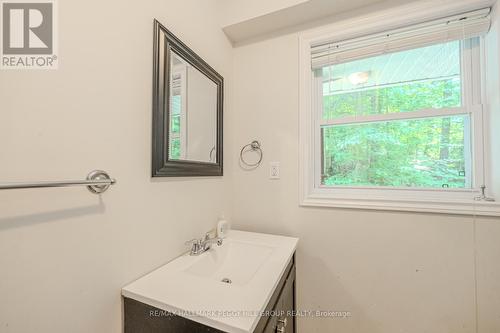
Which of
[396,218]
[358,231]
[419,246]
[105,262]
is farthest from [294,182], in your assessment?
[105,262]

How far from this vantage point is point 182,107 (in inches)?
39.0

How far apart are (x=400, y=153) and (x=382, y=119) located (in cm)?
23

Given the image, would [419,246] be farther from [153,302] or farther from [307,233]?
[153,302]

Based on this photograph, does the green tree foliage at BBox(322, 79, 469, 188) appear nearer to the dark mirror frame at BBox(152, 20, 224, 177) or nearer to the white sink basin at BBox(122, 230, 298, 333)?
the white sink basin at BBox(122, 230, 298, 333)

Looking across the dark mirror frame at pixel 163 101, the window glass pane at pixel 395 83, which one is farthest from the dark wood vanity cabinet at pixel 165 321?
the window glass pane at pixel 395 83

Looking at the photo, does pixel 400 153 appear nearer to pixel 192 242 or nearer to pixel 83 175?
pixel 192 242

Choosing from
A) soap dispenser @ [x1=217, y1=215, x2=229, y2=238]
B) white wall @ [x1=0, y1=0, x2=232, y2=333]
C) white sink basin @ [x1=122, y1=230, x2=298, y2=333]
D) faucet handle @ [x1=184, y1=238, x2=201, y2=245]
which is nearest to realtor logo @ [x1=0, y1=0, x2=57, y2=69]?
white wall @ [x1=0, y1=0, x2=232, y2=333]

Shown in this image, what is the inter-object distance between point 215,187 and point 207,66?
0.74 m

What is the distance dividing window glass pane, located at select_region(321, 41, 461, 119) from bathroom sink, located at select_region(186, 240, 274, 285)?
1.00m

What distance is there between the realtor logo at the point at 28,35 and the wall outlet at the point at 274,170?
1.13m

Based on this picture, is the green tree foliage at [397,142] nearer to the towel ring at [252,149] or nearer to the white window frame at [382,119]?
the white window frame at [382,119]

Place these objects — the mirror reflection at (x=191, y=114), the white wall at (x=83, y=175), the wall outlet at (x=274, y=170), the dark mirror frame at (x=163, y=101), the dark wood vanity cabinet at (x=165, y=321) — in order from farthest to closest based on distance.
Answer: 1. the wall outlet at (x=274, y=170)
2. the mirror reflection at (x=191, y=114)
3. the dark mirror frame at (x=163, y=101)
4. the dark wood vanity cabinet at (x=165, y=321)
5. the white wall at (x=83, y=175)

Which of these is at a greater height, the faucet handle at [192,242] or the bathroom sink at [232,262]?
the faucet handle at [192,242]

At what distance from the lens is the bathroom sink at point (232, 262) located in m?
0.96
